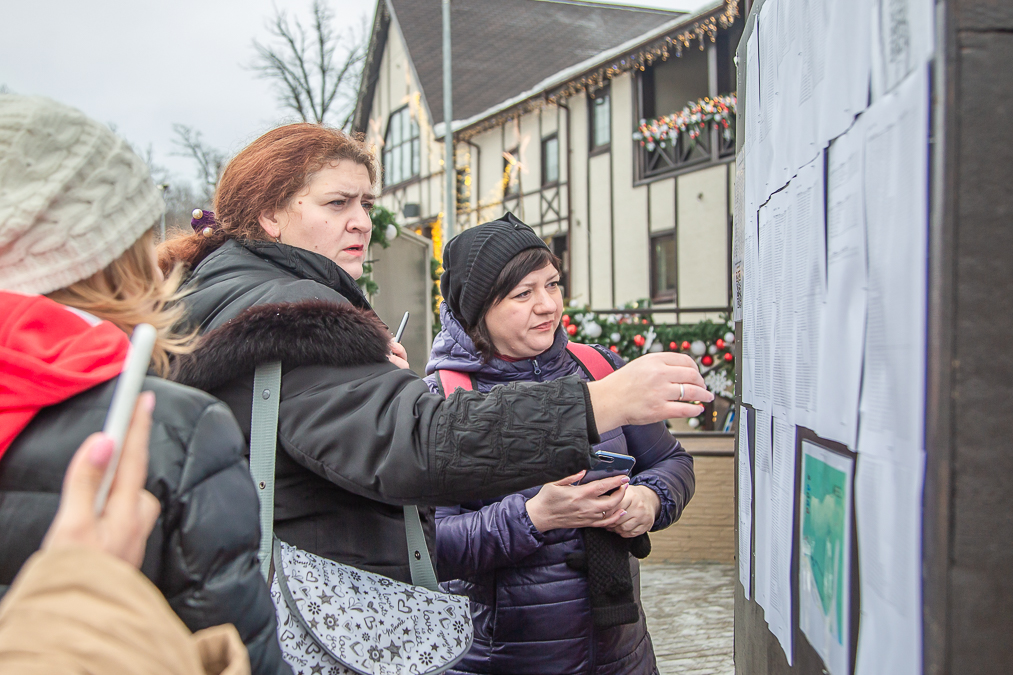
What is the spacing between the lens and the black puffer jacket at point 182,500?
2.80 ft

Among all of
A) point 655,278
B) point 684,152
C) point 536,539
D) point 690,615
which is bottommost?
point 690,615

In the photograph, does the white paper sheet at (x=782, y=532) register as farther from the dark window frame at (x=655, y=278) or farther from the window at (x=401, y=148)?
the window at (x=401, y=148)

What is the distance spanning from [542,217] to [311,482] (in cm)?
1424

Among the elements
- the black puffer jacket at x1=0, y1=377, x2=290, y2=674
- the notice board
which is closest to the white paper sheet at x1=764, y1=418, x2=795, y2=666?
the notice board

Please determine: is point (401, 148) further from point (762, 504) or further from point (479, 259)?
point (762, 504)

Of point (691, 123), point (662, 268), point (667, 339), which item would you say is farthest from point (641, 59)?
point (667, 339)

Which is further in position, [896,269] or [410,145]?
[410,145]

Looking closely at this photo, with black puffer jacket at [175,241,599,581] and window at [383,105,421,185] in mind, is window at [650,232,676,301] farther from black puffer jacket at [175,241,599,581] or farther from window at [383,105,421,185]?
black puffer jacket at [175,241,599,581]

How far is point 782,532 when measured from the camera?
1.35 meters

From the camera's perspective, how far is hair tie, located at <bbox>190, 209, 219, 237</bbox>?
1.89 meters

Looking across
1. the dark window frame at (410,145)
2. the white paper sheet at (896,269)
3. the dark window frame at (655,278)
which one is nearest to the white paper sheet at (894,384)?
the white paper sheet at (896,269)

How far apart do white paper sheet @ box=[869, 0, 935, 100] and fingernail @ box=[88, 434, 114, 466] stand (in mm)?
847

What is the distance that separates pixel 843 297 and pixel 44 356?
2.99 feet

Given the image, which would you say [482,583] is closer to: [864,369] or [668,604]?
[864,369]
